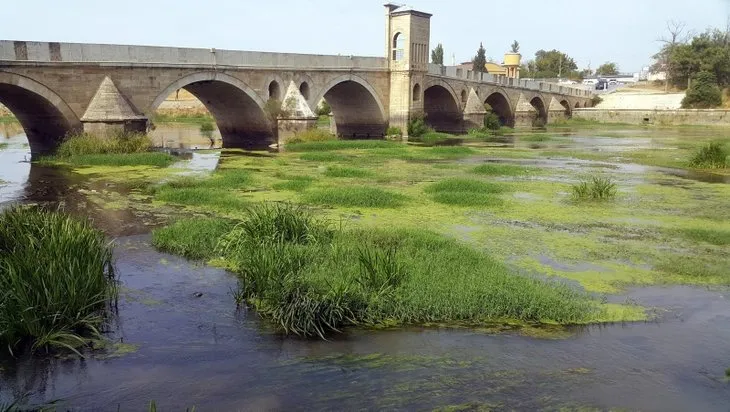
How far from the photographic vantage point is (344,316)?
23.6 ft

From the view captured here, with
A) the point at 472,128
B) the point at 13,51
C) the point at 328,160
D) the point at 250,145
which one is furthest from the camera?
the point at 472,128

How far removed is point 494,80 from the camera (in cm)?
5075

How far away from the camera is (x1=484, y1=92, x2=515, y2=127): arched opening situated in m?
53.1

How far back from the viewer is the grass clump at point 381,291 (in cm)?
722

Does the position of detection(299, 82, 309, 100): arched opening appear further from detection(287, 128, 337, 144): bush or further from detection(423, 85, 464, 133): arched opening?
detection(423, 85, 464, 133): arched opening

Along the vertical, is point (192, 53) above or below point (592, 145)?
above

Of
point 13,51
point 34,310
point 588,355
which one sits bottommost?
point 588,355

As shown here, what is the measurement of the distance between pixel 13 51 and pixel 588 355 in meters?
20.8

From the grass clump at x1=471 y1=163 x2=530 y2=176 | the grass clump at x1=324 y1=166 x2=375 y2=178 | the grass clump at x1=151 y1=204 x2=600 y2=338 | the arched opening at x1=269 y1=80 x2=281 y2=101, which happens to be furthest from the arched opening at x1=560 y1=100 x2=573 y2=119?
the grass clump at x1=151 y1=204 x2=600 y2=338

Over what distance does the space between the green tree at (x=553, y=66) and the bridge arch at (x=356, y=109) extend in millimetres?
62662

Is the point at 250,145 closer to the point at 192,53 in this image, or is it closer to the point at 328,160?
the point at 192,53

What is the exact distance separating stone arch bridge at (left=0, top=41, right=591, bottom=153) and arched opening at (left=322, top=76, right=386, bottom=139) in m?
0.07

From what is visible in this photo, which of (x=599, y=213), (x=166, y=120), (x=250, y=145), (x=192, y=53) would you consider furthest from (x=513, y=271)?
(x=166, y=120)

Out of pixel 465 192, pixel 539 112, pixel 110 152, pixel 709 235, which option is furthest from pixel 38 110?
pixel 539 112
